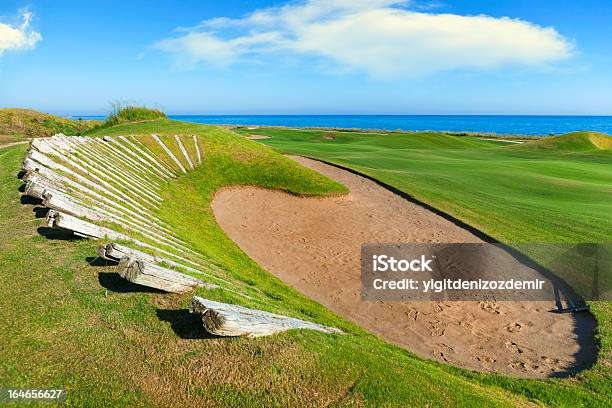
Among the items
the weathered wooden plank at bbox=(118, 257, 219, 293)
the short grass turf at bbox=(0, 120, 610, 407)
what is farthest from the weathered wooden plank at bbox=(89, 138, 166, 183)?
the weathered wooden plank at bbox=(118, 257, 219, 293)

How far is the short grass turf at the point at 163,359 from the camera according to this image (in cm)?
434

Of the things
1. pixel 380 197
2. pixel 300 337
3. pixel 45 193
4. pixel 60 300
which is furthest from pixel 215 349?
pixel 380 197

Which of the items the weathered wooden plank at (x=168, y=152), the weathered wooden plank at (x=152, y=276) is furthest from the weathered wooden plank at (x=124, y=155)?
the weathered wooden plank at (x=152, y=276)

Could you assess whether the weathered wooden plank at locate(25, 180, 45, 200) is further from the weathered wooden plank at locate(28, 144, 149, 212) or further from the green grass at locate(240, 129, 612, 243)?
the green grass at locate(240, 129, 612, 243)

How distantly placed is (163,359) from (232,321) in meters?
0.91

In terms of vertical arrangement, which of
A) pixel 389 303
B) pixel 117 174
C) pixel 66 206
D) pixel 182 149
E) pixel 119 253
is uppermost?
pixel 182 149

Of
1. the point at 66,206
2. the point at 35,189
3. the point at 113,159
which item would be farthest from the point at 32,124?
the point at 66,206

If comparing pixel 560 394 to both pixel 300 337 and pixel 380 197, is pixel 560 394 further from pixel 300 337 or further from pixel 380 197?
pixel 380 197

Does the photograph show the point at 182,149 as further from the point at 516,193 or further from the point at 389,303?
the point at 516,193

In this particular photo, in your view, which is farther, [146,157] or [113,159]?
[146,157]

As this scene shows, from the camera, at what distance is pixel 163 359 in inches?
185

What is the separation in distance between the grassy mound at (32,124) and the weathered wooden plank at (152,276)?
26.8 metres

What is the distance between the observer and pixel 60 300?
5586 millimetres

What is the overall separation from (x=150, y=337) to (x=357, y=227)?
1116 centimetres
